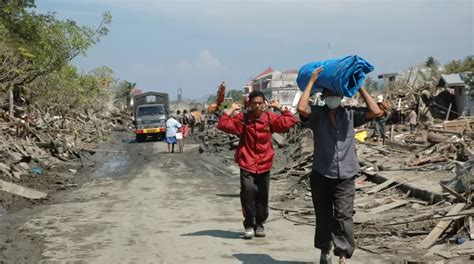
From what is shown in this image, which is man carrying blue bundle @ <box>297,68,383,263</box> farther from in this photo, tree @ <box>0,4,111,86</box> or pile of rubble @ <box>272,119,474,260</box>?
tree @ <box>0,4,111,86</box>

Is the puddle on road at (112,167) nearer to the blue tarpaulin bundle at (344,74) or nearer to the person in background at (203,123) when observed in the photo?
the blue tarpaulin bundle at (344,74)

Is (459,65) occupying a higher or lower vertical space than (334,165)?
higher

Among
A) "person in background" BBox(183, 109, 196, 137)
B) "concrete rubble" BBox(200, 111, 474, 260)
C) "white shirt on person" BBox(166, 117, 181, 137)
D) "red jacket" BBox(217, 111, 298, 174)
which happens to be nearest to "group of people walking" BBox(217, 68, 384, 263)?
"concrete rubble" BBox(200, 111, 474, 260)

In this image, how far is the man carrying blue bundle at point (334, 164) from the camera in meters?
5.89

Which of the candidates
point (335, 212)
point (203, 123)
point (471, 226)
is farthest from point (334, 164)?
point (203, 123)

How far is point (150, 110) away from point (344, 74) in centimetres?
3293

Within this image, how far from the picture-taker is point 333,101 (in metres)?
6.06

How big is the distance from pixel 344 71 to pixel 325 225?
162 centimetres

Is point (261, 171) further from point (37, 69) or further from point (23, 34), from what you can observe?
point (23, 34)

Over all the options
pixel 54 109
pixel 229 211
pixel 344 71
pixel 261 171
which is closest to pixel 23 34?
pixel 54 109

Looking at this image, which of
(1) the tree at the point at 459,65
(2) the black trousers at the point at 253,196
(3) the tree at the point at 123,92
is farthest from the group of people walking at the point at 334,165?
(3) the tree at the point at 123,92

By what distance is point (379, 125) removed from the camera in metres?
24.9

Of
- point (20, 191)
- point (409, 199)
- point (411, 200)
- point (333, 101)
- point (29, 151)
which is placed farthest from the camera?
point (29, 151)

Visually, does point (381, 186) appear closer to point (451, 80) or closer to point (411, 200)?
point (411, 200)
